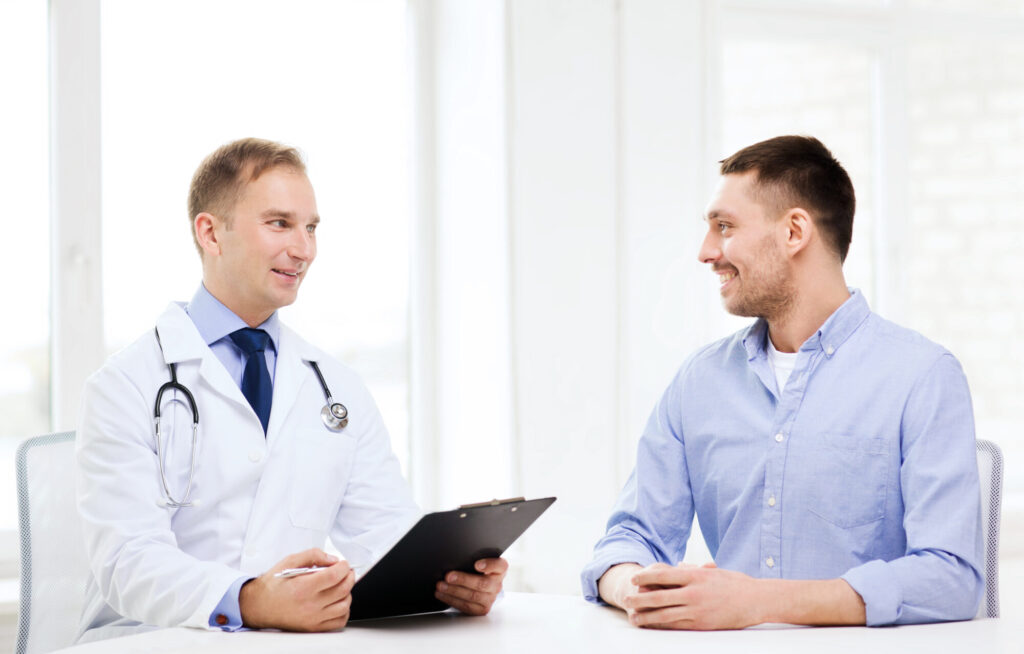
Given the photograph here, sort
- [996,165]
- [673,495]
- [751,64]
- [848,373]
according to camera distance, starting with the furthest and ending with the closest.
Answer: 1. [996,165]
2. [751,64]
3. [673,495]
4. [848,373]

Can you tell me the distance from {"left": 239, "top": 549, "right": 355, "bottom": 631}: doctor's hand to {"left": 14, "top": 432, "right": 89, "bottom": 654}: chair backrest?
1.69 feet

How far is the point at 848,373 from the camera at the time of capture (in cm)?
174

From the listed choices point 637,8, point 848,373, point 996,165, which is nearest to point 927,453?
point 848,373

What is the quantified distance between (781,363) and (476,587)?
70cm

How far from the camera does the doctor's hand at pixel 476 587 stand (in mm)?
1565

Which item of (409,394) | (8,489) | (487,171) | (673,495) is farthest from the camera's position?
(409,394)

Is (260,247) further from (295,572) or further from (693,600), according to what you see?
(693,600)

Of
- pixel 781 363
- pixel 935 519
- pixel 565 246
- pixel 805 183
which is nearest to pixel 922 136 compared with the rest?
pixel 565 246

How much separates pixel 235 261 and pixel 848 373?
109 cm

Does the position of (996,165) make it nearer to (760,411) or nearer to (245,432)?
(760,411)

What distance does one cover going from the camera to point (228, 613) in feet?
4.86

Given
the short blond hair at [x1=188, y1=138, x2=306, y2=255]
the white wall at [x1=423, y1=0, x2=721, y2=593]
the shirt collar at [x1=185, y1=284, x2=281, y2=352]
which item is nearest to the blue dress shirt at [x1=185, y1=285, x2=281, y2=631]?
the shirt collar at [x1=185, y1=284, x2=281, y2=352]

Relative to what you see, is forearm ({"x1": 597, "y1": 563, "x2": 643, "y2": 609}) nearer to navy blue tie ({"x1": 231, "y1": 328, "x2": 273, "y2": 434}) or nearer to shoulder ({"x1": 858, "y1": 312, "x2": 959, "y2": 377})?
shoulder ({"x1": 858, "y1": 312, "x2": 959, "y2": 377})

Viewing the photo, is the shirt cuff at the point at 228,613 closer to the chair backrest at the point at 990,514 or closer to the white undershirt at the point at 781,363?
the white undershirt at the point at 781,363
